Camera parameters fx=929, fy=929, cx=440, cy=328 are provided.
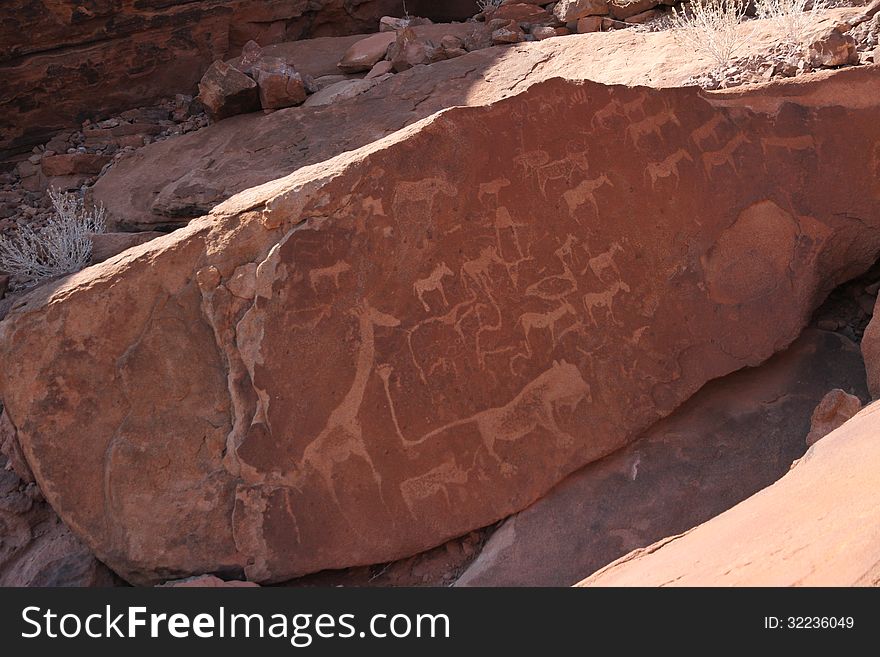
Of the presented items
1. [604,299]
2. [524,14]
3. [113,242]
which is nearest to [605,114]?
[604,299]

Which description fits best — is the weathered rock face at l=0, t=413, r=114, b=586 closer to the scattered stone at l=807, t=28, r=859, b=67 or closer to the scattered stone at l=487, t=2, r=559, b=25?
the scattered stone at l=807, t=28, r=859, b=67

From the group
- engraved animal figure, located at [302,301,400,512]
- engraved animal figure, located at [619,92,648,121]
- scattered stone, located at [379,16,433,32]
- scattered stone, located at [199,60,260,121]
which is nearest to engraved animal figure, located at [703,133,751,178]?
engraved animal figure, located at [619,92,648,121]

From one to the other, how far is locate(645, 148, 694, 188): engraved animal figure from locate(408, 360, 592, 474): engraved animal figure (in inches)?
28.3

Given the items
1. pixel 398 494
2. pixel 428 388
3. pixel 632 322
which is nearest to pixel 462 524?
pixel 398 494

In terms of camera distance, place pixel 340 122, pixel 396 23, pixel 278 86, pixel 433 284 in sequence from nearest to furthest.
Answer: pixel 433 284 < pixel 340 122 < pixel 278 86 < pixel 396 23

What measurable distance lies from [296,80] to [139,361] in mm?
2734

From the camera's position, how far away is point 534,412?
2.88 m

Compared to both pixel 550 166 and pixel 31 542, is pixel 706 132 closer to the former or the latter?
pixel 550 166

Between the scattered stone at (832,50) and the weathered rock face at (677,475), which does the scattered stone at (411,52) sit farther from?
the weathered rock face at (677,475)

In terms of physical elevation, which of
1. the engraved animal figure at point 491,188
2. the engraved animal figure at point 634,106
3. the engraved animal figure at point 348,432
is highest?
the engraved animal figure at point 634,106

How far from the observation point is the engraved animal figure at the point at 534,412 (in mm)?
2834

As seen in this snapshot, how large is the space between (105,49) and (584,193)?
12.9 ft

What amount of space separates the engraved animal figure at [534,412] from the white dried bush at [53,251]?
2073 mm

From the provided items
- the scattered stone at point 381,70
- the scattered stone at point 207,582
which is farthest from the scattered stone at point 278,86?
the scattered stone at point 207,582
